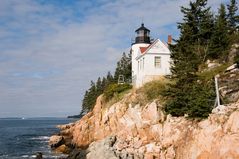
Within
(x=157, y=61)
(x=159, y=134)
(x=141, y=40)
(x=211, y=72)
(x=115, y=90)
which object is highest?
(x=141, y=40)

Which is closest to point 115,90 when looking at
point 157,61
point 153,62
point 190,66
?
point 153,62

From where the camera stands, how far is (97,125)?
126ft

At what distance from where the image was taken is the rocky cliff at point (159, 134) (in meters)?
19.4

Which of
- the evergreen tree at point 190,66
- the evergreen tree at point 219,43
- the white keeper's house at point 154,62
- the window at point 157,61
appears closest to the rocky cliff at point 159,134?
the evergreen tree at point 190,66

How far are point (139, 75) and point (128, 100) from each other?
621 cm

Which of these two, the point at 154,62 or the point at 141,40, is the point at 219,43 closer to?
the point at 154,62

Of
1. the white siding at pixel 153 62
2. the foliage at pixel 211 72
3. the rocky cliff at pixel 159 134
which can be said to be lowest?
the rocky cliff at pixel 159 134

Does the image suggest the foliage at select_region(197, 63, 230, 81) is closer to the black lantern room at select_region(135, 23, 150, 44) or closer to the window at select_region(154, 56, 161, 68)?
the window at select_region(154, 56, 161, 68)

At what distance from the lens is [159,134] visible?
84.3ft

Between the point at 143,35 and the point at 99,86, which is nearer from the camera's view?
the point at 143,35

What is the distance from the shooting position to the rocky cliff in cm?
1944

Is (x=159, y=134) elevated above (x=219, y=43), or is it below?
below

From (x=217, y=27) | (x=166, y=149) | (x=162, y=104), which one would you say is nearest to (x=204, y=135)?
(x=166, y=149)

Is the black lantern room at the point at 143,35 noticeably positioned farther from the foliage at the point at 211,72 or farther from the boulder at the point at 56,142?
the boulder at the point at 56,142
